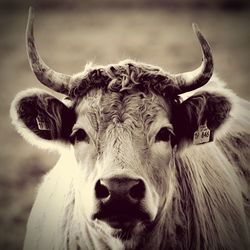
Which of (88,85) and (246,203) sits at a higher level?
(88,85)

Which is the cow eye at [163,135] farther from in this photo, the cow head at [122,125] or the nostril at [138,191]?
the nostril at [138,191]

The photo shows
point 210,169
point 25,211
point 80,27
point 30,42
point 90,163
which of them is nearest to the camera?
point 90,163

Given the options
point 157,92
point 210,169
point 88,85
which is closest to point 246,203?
point 210,169

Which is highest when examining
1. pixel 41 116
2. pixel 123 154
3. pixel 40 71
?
pixel 40 71

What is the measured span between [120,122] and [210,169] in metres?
0.91

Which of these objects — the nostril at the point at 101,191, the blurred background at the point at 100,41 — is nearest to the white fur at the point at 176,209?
the nostril at the point at 101,191

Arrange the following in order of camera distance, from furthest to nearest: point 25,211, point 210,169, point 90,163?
point 25,211 → point 210,169 → point 90,163

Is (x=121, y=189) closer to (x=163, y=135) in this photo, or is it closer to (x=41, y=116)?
(x=163, y=135)

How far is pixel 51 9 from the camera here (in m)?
6.21

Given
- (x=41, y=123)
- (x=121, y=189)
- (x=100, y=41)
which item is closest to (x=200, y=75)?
(x=121, y=189)

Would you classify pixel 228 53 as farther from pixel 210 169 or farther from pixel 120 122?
pixel 120 122

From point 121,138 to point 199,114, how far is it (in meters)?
0.62

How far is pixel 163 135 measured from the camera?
150 inches

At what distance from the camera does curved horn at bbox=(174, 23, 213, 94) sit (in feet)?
12.6
